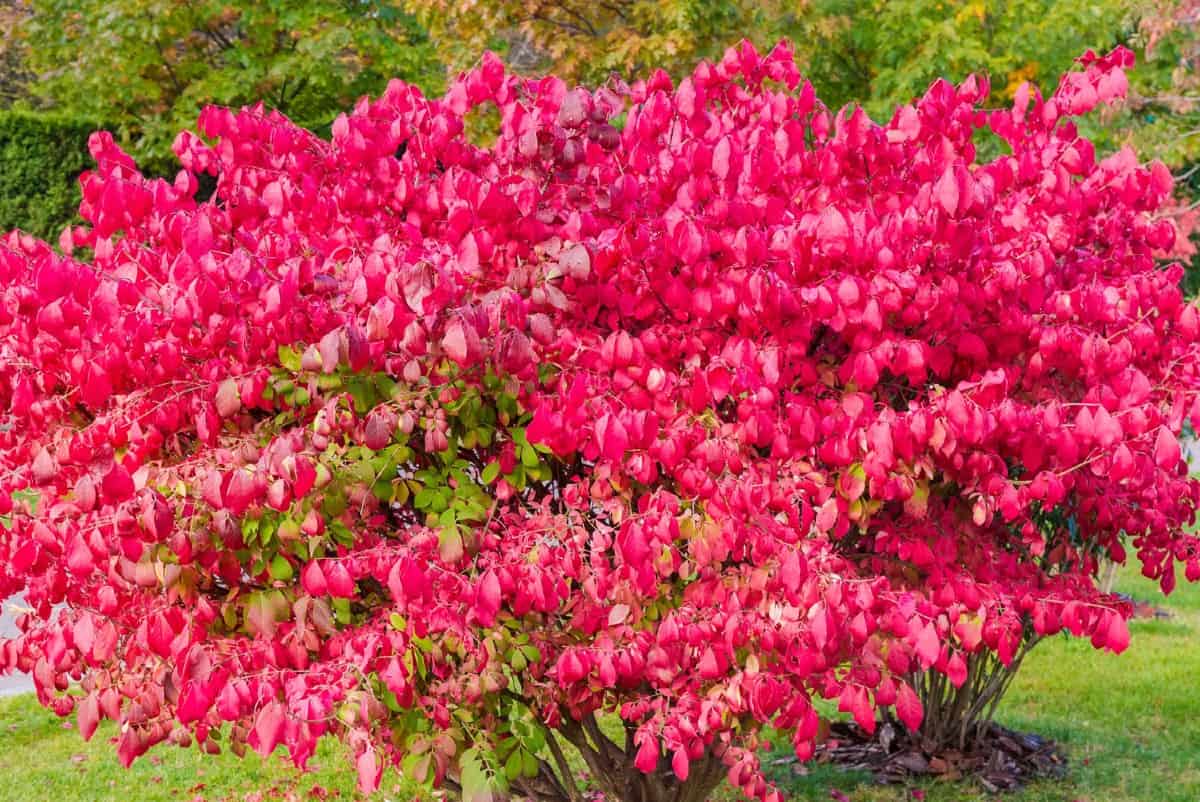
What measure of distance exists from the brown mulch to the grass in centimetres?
7

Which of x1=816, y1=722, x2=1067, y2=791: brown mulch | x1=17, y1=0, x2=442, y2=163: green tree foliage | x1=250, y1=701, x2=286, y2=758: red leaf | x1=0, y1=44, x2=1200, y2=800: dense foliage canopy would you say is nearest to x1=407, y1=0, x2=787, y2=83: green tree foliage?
x1=17, y1=0, x2=442, y2=163: green tree foliage

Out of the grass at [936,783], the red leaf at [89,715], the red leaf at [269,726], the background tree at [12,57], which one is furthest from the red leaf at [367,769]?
the background tree at [12,57]

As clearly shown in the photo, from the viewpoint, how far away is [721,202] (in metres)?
2.93

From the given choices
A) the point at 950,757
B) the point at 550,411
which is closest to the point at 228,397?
the point at 550,411

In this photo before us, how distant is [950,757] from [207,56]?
12.2 metres

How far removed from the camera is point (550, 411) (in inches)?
113

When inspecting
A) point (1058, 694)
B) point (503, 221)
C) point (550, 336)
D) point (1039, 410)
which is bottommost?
point (1058, 694)

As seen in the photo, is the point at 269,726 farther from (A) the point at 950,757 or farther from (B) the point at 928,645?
(A) the point at 950,757

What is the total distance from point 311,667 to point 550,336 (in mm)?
900

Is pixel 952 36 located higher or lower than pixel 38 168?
higher

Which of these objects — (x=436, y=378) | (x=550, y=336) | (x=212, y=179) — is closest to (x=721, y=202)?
(x=550, y=336)

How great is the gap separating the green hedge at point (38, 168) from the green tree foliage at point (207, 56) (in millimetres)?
543

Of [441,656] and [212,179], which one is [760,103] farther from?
[212,179]

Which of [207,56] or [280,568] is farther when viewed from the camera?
[207,56]
